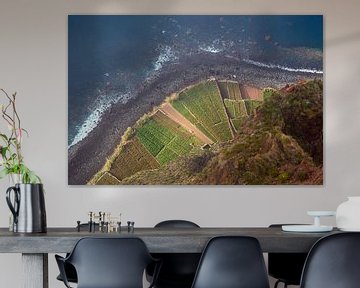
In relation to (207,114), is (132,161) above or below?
below

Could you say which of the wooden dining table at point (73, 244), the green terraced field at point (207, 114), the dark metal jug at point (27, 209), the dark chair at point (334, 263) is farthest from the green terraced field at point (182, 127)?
the dark chair at point (334, 263)

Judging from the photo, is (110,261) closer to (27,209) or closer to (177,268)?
(27,209)

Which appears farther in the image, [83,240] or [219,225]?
[219,225]

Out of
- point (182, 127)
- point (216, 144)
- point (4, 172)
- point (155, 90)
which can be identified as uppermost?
point (155, 90)

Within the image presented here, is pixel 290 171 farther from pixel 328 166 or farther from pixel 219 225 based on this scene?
pixel 219 225

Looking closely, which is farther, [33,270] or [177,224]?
[177,224]

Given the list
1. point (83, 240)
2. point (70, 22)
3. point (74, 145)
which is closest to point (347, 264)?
point (83, 240)

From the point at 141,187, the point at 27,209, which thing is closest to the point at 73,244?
the point at 27,209

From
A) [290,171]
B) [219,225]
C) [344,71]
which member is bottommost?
[219,225]
